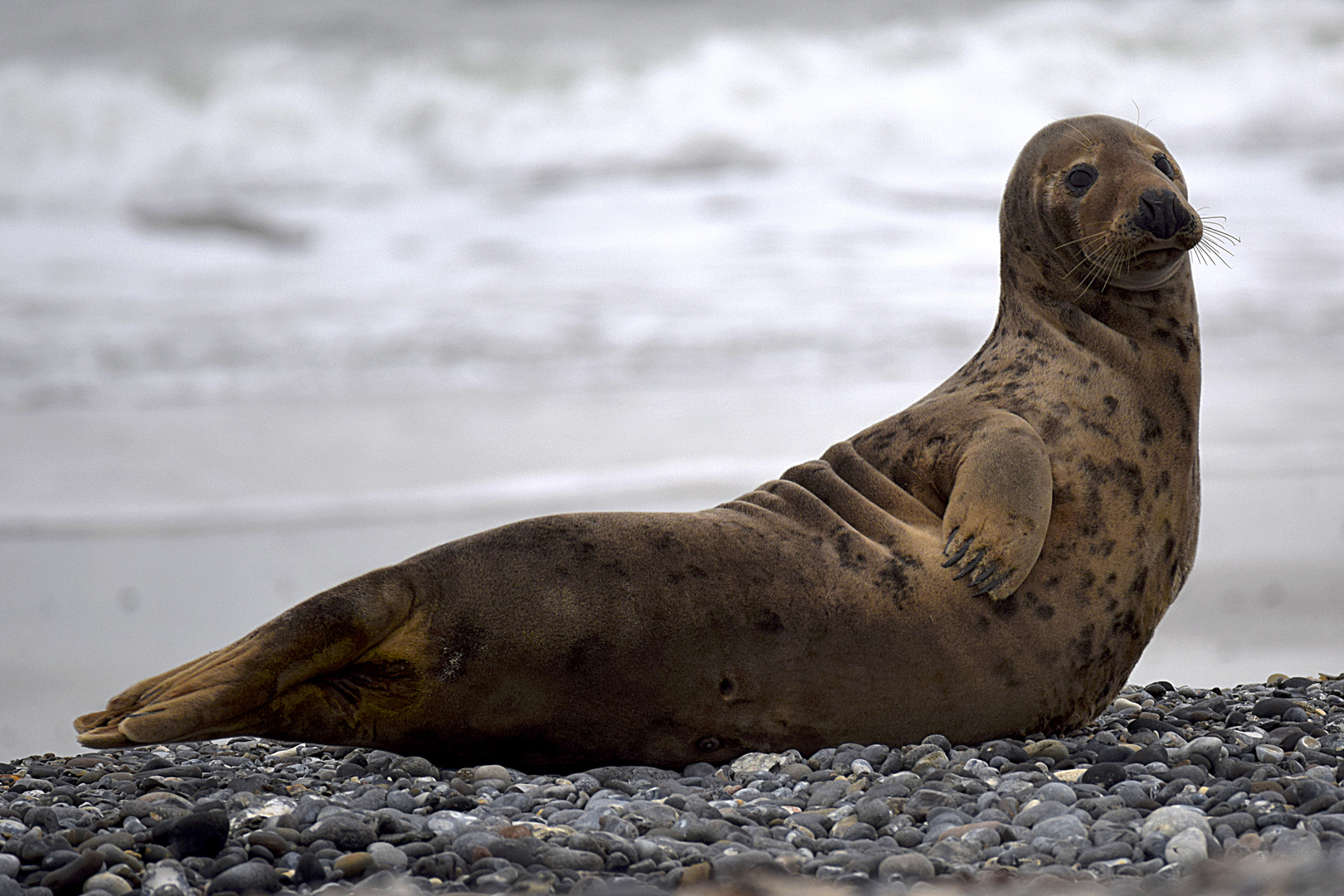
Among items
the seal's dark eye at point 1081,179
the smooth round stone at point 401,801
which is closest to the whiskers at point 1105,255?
the seal's dark eye at point 1081,179

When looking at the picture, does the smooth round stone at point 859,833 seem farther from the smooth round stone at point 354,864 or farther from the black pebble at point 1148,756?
the smooth round stone at point 354,864

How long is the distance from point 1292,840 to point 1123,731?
45.5 inches

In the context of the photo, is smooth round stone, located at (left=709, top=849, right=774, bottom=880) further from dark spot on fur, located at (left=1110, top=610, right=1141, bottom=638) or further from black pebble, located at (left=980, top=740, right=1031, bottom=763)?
dark spot on fur, located at (left=1110, top=610, right=1141, bottom=638)

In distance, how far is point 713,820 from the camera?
3.16 m

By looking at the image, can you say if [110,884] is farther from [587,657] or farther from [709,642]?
[709,642]

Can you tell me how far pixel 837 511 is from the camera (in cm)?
398

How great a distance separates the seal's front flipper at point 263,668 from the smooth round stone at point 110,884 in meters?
0.57

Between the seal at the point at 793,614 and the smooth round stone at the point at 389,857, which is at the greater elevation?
the seal at the point at 793,614

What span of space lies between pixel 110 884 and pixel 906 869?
1563 mm

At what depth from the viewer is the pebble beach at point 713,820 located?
110 inches

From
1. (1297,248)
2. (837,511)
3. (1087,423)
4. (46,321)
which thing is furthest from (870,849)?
(1297,248)

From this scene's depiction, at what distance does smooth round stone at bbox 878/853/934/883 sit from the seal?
34.4 inches

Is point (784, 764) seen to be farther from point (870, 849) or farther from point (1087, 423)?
point (1087, 423)

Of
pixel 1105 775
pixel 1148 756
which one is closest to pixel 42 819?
pixel 1105 775
